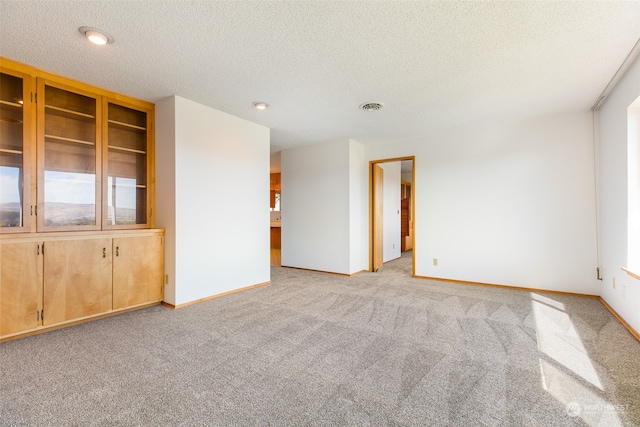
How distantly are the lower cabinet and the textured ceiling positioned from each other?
1.63m

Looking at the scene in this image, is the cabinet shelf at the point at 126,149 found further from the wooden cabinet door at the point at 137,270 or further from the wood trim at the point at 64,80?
the wooden cabinet door at the point at 137,270

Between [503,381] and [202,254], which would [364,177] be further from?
[503,381]

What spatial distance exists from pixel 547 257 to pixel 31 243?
5762 mm

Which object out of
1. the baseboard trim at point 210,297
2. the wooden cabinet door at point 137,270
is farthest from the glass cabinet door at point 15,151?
the baseboard trim at point 210,297

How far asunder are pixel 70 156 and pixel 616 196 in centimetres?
563

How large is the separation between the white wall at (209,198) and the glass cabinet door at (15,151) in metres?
1.11

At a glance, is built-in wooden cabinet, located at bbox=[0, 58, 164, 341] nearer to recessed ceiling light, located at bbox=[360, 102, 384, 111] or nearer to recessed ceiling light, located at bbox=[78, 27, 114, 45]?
recessed ceiling light, located at bbox=[78, 27, 114, 45]

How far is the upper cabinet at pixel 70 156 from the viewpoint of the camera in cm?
255

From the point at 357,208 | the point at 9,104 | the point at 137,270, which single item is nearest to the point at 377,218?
the point at 357,208

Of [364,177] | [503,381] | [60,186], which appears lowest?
[503,381]

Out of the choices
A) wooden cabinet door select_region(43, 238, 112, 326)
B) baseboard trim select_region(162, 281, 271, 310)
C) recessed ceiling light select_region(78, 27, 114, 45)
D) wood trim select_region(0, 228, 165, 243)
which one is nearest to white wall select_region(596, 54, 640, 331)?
baseboard trim select_region(162, 281, 271, 310)

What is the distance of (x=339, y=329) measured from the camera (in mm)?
2635

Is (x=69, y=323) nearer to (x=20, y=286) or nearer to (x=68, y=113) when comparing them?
(x=20, y=286)

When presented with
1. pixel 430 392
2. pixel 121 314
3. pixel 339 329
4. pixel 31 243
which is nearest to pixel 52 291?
pixel 31 243
